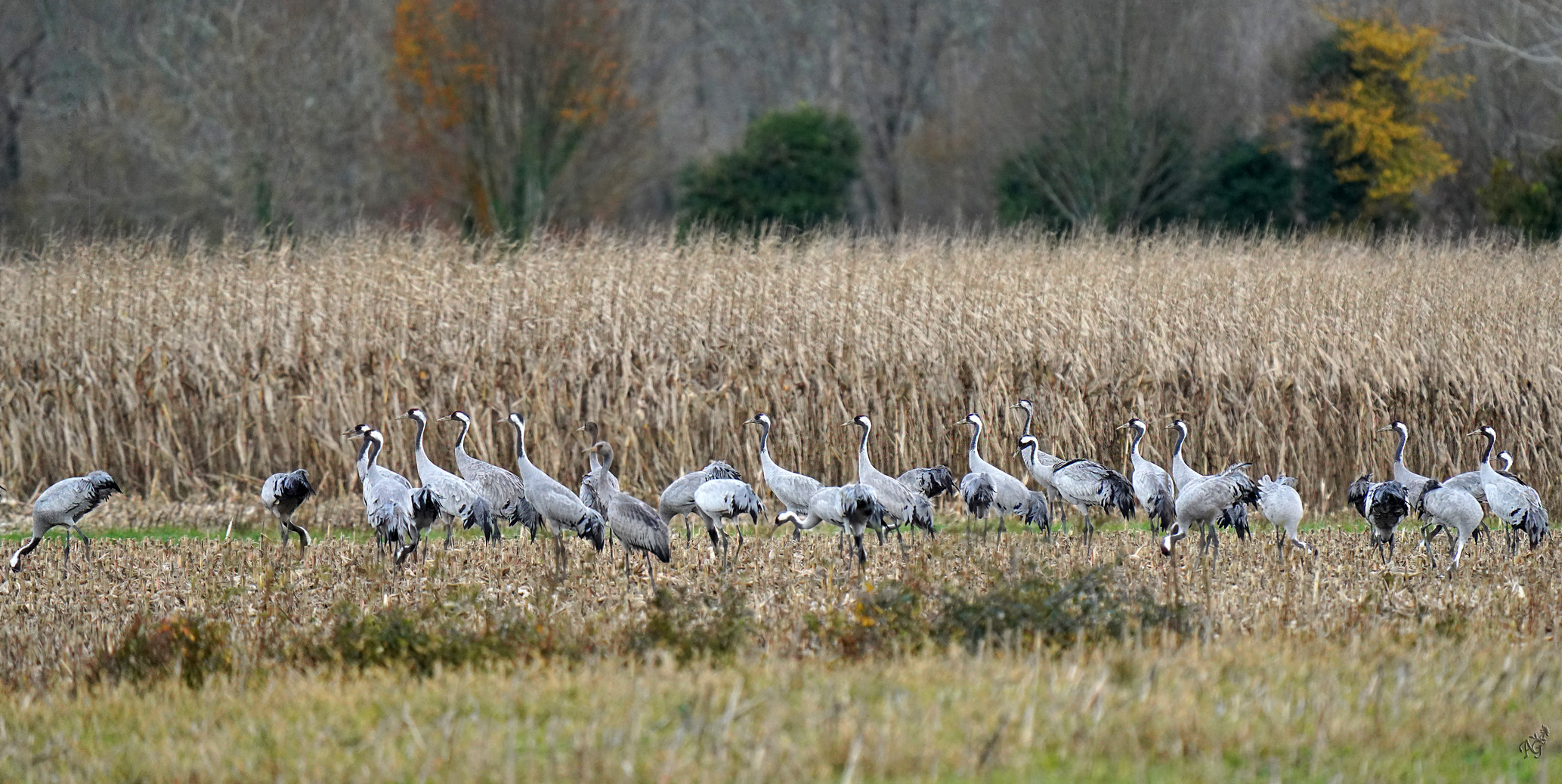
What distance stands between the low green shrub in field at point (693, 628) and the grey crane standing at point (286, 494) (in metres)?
4.04

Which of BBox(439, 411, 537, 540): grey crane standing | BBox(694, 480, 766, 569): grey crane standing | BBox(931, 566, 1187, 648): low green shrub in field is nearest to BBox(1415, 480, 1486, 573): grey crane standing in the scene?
BBox(931, 566, 1187, 648): low green shrub in field

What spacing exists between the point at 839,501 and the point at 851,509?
7.5 inches

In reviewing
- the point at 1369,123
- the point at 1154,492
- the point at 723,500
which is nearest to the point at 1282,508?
the point at 1154,492

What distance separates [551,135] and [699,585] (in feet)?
81.8

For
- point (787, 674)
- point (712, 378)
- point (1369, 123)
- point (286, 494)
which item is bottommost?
point (286, 494)

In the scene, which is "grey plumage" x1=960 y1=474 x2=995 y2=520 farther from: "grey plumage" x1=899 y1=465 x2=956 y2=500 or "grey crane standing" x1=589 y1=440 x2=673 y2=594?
"grey crane standing" x1=589 y1=440 x2=673 y2=594

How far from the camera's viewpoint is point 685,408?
1411 centimetres

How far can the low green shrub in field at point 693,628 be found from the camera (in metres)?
7.17

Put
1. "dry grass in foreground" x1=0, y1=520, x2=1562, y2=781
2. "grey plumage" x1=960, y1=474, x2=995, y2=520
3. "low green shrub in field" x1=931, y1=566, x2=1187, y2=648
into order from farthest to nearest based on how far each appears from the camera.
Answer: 1. "grey plumage" x1=960, y1=474, x2=995, y2=520
2. "low green shrub in field" x1=931, y1=566, x2=1187, y2=648
3. "dry grass in foreground" x1=0, y1=520, x2=1562, y2=781

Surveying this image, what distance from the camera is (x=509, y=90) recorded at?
32594mm

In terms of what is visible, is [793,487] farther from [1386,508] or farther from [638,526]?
[1386,508]

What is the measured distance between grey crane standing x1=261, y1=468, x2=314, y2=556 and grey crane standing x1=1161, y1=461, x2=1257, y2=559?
5927 mm

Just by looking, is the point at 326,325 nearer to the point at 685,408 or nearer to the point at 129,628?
the point at 685,408

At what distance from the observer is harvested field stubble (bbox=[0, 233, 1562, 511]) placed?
1412cm
